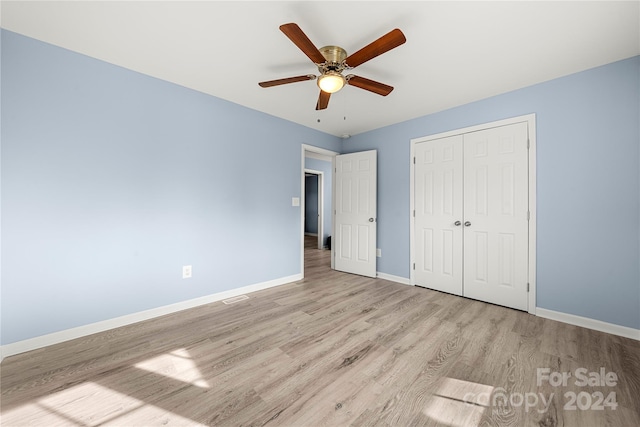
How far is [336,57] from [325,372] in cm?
239

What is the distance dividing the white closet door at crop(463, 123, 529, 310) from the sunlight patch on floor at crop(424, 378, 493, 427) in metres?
1.68

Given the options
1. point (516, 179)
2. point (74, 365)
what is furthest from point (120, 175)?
point (516, 179)

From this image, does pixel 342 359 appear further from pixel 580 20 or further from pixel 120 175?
pixel 580 20

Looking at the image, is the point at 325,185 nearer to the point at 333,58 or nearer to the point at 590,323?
the point at 333,58

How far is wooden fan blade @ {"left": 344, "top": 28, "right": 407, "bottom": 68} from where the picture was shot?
153cm

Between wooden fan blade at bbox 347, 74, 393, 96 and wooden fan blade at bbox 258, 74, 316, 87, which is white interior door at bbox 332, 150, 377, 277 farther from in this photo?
wooden fan blade at bbox 258, 74, 316, 87

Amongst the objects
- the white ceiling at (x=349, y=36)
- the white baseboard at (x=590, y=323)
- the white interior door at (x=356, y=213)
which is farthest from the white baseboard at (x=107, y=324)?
the white baseboard at (x=590, y=323)

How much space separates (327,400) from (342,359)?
1.38 feet

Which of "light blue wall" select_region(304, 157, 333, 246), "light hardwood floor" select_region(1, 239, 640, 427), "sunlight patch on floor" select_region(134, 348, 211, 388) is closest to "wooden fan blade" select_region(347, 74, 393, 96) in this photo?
"light hardwood floor" select_region(1, 239, 640, 427)

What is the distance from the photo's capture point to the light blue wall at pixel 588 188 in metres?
2.18

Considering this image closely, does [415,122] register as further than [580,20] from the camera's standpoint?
Yes

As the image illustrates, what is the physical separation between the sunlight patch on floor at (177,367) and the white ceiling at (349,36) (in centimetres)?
248

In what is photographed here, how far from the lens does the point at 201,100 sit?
2885 millimetres

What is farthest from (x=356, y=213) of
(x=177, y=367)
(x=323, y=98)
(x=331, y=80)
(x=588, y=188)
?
(x=177, y=367)
